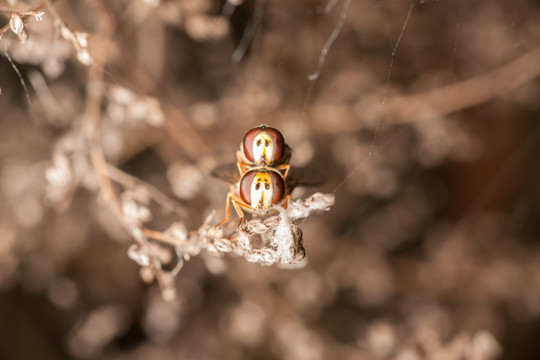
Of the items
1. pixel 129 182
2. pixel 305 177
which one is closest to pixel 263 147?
pixel 305 177

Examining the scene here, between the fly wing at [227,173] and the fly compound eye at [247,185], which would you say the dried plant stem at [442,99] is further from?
the fly compound eye at [247,185]

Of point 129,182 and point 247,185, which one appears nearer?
point 247,185

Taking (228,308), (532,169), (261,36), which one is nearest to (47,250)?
(228,308)

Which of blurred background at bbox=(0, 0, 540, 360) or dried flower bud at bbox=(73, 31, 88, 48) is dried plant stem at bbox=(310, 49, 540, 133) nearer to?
blurred background at bbox=(0, 0, 540, 360)

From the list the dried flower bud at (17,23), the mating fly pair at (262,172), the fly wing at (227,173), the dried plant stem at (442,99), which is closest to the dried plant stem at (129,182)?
the fly wing at (227,173)

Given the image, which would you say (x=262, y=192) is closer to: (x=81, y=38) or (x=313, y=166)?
(x=81, y=38)

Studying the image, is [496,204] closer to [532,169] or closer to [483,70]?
[532,169]

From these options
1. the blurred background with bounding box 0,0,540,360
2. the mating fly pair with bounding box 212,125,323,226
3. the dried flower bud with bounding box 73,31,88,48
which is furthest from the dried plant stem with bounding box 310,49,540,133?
the dried flower bud with bounding box 73,31,88,48
